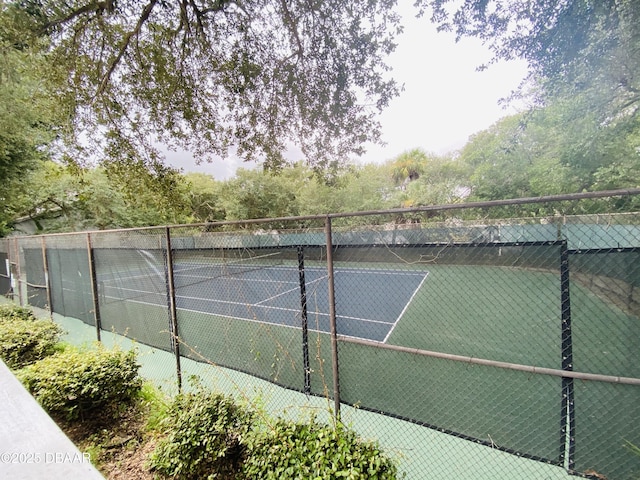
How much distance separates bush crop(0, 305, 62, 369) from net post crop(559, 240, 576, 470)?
5061mm

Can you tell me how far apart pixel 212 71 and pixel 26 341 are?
5873 mm

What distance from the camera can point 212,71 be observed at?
6281mm

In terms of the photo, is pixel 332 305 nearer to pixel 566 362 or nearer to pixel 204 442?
pixel 204 442

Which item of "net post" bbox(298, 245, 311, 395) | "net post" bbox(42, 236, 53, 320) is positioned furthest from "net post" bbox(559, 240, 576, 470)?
"net post" bbox(42, 236, 53, 320)

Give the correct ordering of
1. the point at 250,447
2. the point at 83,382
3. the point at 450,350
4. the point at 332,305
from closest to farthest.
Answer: the point at 250,447 < the point at 332,305 < the point at 83,382 < the point at 450,350

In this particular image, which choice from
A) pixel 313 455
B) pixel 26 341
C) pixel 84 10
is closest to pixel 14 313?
pixel 26 341

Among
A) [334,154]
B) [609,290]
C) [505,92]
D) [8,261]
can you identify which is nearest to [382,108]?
[334,154]

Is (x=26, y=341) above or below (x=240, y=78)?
below

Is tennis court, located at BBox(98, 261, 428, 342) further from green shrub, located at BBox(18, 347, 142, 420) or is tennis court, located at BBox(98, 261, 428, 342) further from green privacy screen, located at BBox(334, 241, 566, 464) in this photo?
green shrub, located at BBox(18, 347, 142, 420)

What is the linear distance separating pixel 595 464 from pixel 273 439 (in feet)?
6.46

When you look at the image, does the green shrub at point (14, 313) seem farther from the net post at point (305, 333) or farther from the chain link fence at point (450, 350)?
the net post at point (305, 333)

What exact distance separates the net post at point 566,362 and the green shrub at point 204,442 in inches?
81.8

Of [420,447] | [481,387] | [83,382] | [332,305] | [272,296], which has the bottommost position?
[272,296]

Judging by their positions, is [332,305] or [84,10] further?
[84,10]
